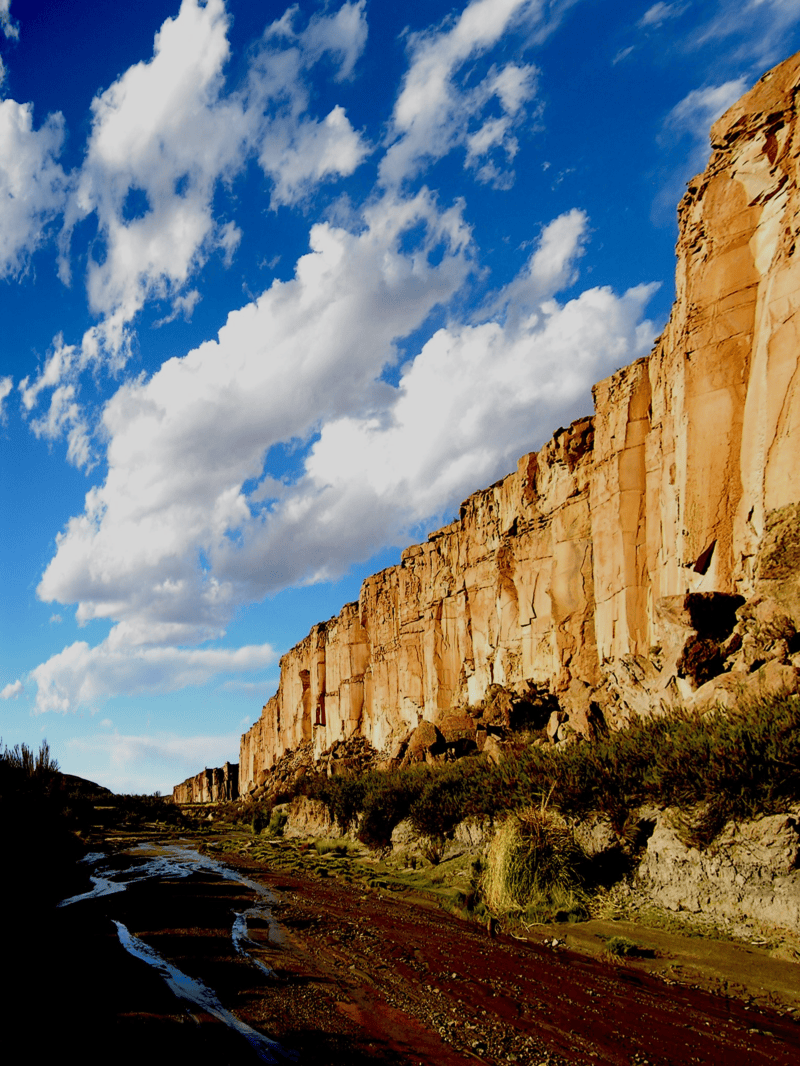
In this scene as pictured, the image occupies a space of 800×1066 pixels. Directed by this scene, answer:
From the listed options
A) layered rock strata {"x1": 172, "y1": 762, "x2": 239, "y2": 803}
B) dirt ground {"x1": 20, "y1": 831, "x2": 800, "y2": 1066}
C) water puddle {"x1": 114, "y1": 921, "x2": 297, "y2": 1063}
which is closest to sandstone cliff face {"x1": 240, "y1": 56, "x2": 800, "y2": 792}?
dirt ground {"x1": 20, "y1": 831, "x2": 800, "y2": 1066}

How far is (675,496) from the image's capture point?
70.1ft

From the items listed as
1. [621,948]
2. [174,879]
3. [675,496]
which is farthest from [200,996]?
[675,496]

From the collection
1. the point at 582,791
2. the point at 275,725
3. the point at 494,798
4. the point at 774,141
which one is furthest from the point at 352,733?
the point at 774,141

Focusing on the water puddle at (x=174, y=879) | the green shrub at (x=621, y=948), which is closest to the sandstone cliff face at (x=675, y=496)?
the green shrub at (x=621, y=948)

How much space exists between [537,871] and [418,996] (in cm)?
554

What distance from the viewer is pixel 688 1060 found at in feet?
21.9

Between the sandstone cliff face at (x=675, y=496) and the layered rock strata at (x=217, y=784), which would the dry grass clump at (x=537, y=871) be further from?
the layered rock strata at (x=217, y=784)

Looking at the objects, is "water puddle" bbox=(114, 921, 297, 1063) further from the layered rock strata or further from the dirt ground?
the layered rock strata

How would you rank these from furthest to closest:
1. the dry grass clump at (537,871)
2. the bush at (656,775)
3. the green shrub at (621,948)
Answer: the dry grass clump at (537,871), the bush at (656,775), the green shrub at (621,948)

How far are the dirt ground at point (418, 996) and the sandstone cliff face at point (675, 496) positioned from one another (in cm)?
782

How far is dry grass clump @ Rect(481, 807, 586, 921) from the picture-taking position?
13.1m

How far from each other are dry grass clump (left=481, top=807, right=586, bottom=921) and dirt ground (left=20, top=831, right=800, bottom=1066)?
82cm

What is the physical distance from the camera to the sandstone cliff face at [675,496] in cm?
1730

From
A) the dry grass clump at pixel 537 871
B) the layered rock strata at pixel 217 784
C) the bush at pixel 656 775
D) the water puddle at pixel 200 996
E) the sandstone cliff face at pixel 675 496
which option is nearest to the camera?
the water puddle at pixel 200 996
